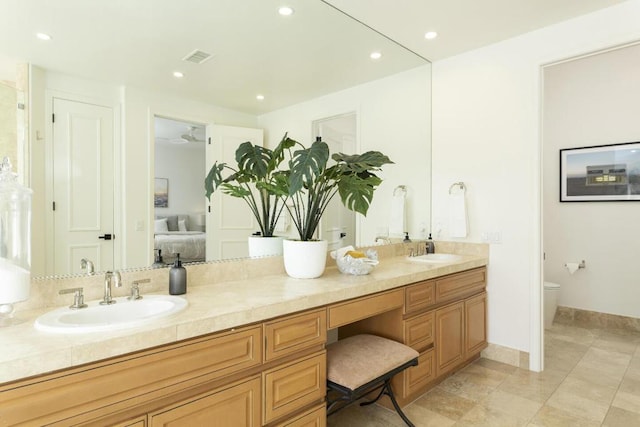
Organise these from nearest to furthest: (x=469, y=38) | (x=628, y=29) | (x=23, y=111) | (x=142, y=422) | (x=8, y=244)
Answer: (x=142, y=422) < (x=8, y=244) < (x=23, y=111) < (x=628, y=29) < (x=469, y=38)

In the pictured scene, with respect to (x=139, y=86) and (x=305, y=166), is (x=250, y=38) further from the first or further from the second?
(x=305, y=166)

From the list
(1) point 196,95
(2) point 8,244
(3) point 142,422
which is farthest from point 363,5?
(3) point 142,422

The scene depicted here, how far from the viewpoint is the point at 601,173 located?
13.1 ft

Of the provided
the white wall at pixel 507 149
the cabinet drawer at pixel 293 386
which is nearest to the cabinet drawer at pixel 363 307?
the cabinet drawer at pixel 293 386

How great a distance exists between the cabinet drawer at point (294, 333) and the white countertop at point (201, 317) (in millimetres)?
47

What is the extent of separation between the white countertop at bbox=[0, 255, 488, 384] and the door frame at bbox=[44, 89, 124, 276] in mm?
318

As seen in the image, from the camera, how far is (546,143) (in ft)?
14.4

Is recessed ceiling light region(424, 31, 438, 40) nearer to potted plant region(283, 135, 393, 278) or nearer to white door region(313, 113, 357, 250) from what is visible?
white door region(313, 113, 357, 250)

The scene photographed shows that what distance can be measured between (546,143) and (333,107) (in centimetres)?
304

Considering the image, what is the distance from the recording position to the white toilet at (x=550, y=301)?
386 centimetres

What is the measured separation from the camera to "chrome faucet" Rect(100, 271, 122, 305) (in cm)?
151

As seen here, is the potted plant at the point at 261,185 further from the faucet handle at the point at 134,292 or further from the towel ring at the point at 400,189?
the towel ring at the point at 400,189

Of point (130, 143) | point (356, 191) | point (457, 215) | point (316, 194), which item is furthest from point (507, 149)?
point (130, 143)

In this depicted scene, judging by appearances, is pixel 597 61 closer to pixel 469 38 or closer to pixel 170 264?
pixel 469 38
